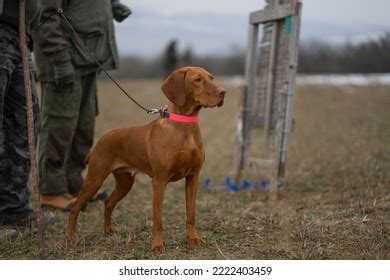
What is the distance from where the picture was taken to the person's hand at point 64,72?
5664mm

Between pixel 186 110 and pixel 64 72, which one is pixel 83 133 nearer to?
pixel 64 72

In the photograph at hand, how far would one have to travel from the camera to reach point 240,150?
7559 millimetres

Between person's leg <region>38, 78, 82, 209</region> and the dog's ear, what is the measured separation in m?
1.95

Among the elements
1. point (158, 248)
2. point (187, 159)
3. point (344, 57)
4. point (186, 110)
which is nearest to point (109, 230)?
point (158, 248)

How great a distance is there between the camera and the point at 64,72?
567 cm

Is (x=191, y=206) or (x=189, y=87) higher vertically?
(x=189, y=87)

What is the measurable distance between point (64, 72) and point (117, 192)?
55.5 inches

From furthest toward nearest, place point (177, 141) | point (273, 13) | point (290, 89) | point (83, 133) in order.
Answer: point (273, 13)
point (83, 133)
point (290, 89)
point (177, 141)

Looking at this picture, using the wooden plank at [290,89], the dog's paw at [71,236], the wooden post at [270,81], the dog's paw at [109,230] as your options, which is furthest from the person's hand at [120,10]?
the dog's paw at [71,236]

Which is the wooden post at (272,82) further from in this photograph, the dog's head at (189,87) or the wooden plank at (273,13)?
the dog's head at (189,87)

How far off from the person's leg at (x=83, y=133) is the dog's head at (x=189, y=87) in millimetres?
2173

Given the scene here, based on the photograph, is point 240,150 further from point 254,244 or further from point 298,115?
point 298,115

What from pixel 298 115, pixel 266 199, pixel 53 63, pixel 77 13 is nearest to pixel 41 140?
pixel 53 63
